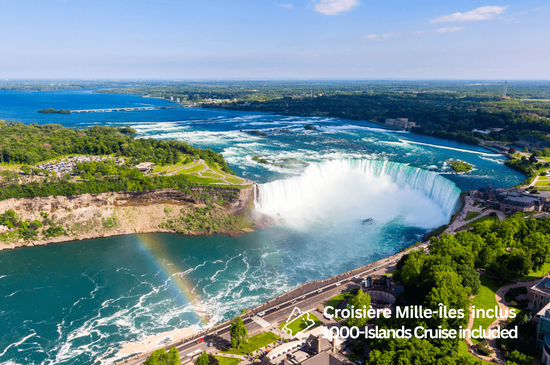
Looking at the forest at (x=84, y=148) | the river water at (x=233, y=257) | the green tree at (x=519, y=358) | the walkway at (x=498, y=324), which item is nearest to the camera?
the green tree at (x=519, y=358)

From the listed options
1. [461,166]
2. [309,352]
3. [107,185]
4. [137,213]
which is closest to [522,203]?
[461,166]

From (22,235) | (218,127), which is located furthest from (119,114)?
(22,235)

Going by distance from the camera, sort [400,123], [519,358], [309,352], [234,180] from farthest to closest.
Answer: [400,123]
[234,180]
[309,352]
[519,358]

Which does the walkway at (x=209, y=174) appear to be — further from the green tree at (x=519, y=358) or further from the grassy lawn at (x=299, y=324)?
the green tree at (x=519, y=358)

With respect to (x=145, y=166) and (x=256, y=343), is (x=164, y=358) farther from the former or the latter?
(x=145, y=166)

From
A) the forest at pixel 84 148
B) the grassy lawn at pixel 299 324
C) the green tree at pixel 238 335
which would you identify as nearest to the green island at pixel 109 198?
the forest at pixel 84 148

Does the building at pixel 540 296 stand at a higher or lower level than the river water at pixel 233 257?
higher

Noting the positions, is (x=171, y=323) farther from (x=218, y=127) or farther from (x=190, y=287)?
(x=218, y=127)
